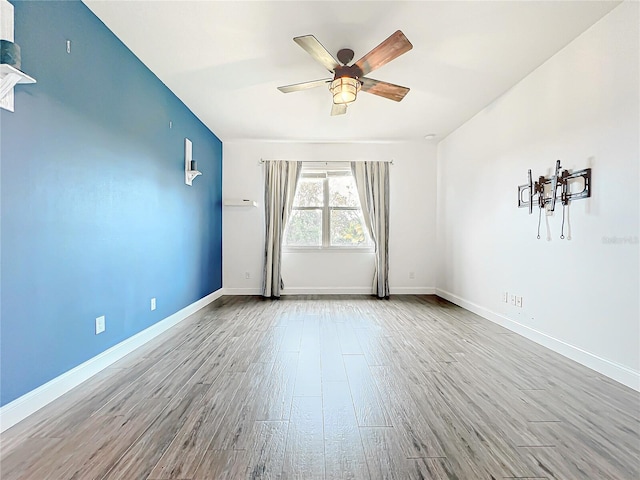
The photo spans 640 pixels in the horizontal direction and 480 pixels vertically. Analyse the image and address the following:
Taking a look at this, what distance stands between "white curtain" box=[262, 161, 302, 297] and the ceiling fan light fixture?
2680 mm

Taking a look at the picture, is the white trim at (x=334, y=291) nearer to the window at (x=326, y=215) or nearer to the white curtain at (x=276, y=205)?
the white curtain at (x=276, y=205)

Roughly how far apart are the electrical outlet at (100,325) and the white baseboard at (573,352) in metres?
3.80

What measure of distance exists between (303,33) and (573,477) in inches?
125

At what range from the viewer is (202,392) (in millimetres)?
2059

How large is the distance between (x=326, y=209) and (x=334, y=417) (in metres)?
4.20

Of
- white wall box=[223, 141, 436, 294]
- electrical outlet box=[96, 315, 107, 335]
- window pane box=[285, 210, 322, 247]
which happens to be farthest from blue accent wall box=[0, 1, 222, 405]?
window pane box=[285, 210, 322, 247]

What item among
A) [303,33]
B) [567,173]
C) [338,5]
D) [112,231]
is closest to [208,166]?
[112,231]

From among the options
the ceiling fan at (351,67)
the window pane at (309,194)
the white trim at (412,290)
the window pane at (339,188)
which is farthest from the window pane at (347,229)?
the ceiling fan at (351,67)

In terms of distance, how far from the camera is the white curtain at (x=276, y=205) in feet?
17.8

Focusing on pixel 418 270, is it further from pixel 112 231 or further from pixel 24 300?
pixel 24 300

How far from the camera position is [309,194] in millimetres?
5703

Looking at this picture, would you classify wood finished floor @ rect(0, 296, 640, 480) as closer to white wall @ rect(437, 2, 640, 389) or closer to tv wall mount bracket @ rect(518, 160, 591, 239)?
white wall @ rect(437, 2, 640, 389)

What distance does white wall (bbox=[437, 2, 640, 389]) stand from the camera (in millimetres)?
2221

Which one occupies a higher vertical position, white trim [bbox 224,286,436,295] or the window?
the window
